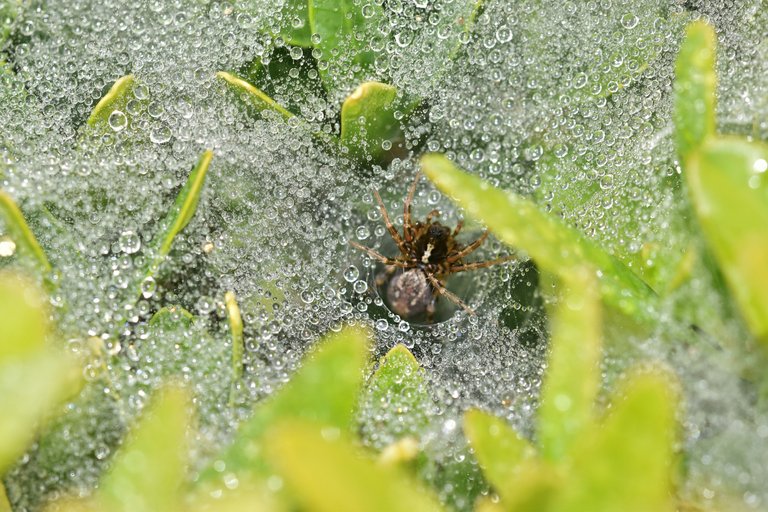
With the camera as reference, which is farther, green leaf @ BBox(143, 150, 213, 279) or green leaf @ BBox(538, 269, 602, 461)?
green leaf @ BBox(143, 150, 213, 279)

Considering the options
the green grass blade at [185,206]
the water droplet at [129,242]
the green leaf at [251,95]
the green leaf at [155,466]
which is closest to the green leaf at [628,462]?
the green leaf at [155,466]

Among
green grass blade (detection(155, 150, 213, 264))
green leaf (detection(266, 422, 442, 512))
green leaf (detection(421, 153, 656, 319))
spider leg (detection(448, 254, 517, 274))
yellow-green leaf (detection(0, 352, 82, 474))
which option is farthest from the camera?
spider leg (detection(448, 254, 517, 274))

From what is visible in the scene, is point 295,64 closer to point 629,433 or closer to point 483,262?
point 483,262

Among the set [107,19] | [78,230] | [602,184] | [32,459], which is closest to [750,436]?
[602,184]

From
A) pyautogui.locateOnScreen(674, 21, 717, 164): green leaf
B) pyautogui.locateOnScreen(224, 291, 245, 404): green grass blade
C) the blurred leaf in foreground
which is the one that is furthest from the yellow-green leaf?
pyautogui.locateOnScreen(674, 21, 717, 164): green leaf

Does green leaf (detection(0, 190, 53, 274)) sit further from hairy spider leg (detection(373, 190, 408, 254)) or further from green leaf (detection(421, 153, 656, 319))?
hairy spider leg (detection(373, 190, 408, 254))

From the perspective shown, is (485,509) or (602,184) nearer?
(485,509)
